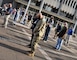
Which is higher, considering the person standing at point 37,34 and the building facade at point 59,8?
the person standing at point 37,34

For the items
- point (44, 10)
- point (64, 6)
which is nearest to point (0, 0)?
point (44, 10)

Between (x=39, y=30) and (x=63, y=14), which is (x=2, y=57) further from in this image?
(x=63, y=14)

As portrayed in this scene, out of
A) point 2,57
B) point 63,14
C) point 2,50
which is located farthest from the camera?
point 63,14

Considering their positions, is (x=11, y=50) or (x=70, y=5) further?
(x=70, y=5)

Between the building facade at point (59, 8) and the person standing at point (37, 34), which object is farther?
the building facade at point (59, 8)

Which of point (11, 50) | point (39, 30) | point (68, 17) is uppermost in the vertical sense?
point (39, 30)

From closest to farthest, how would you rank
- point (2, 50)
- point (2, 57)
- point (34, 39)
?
point (2, 57), point (2, 50), point (34, 39)

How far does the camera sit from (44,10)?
53719 millimetres

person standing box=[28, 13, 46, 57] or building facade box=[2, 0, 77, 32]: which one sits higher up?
person standing box=[28, 13, 46, 57]

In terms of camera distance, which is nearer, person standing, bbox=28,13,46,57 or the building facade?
person standing, bbox=28,13,46,57

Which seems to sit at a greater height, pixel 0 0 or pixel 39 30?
pixel 39 30

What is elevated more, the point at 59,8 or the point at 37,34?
the point at 37,34

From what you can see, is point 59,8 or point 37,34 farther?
point 59,8

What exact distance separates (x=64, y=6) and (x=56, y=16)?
307 cm
